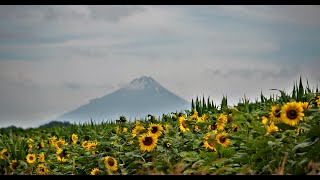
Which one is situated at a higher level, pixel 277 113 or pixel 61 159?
pixel 277 113

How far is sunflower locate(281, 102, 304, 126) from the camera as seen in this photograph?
16.3ft

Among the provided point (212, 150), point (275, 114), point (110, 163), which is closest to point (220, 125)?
point (212, 150)

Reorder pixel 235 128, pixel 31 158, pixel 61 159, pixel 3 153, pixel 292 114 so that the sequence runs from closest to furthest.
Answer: pixel 292 114
pixel 235 128
pixel 3 153
pixel 31 158
pixel 61 159

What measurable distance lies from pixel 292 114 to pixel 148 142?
1490 millimetres

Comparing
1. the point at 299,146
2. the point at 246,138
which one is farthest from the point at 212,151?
the point at 299,146

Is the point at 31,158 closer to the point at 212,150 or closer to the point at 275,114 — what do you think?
the point at 212,150

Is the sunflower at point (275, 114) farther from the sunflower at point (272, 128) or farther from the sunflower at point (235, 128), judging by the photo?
the sunflower at point (235, 128)

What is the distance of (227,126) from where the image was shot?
244 inches

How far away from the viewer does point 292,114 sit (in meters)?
5.00

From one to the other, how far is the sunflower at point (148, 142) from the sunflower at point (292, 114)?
4.36ft

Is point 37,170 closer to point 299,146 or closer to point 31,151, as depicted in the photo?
point 31,151

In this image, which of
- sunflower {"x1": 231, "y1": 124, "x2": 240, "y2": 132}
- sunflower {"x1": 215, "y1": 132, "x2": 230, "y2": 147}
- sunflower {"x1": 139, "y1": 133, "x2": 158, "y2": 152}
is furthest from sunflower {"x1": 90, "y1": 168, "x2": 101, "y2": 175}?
sunflower {"x1": 231, "y1": 124, "x2": 240, "y2": 132}

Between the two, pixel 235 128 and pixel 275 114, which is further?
pixel 235 128

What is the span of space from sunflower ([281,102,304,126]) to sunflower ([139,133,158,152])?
4.36 ft
